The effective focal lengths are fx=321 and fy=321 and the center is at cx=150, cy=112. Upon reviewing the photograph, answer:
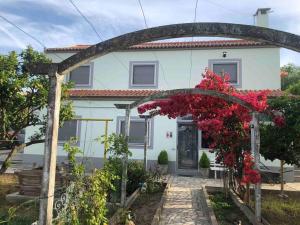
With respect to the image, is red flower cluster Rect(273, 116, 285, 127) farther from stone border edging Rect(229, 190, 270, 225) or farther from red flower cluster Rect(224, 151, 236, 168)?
stone border edging Rect(229, 190, 270, 225)

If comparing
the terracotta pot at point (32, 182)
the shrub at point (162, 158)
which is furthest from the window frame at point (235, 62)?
the terracotta pot at point (32, 182)

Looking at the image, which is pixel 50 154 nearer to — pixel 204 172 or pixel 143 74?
pixel 204 172

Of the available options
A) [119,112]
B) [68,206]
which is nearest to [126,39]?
[68,206]

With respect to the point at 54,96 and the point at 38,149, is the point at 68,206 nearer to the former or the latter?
the point at 54,96

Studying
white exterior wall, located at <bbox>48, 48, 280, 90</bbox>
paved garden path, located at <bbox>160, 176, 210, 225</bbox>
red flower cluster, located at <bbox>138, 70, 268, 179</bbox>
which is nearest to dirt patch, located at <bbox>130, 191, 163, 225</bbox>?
paved garden path, located at <bbox>160, 176, 210, 225</bbox>

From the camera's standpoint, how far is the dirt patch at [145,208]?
7334mm

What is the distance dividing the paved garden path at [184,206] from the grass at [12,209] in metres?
3.15

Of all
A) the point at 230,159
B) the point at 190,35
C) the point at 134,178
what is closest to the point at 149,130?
the point at 134,178

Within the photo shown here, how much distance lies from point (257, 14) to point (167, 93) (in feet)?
42.3

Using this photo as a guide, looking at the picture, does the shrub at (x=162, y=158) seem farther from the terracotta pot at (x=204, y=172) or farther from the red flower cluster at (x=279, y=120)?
the red flower cluster at (x=279, y=120)

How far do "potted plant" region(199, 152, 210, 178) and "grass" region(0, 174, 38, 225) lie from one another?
26.7 feet

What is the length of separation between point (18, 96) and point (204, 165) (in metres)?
9.38

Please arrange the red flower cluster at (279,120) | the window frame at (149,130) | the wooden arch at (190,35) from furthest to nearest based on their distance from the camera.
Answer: the window frame at (149,130) < the red flower cluster at (279,120) < the wooden arch at (190,35)

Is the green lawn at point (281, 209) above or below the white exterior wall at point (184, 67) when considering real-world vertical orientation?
below
